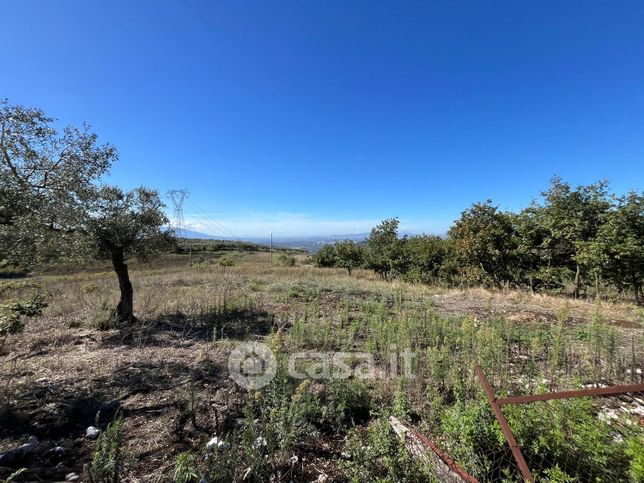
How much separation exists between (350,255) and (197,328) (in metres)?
21.0

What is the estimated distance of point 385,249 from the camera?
73.1 feet

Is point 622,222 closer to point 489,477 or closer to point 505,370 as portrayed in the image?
point 505,370

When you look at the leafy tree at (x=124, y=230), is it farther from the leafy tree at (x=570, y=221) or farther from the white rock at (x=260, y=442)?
the leafy tree at (x=570, y=221)

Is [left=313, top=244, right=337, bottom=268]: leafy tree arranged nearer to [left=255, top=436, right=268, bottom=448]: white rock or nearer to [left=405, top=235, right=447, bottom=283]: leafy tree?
[left=405, top=235, right=447, bottom=283]: leafy tree

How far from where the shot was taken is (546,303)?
11.1m

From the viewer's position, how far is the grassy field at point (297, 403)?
235 centimetres

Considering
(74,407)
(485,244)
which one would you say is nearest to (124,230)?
(74,407)

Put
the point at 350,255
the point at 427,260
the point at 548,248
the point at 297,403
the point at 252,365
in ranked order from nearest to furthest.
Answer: the point at 297,403 < the point at 252,365 < the point at 548,248 < the point at 427,260 < the point at 350,255

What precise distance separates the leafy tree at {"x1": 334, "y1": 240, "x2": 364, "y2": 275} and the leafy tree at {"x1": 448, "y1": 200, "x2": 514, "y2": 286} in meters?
11.8

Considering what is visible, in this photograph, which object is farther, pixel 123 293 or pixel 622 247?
pixel 622 247

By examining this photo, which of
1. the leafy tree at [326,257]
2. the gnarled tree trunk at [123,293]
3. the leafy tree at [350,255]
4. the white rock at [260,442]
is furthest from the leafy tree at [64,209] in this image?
the leafy tree at [326,257]

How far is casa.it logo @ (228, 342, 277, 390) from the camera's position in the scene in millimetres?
3911

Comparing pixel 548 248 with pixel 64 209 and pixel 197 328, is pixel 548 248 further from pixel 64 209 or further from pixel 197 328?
pixel 64 209

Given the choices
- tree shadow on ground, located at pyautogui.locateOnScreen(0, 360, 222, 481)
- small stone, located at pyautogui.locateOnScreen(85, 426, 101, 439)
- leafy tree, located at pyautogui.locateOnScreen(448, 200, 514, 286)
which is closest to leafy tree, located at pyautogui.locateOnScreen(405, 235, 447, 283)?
leafy tree, located at pyautogui.locateOnScreen(448, 200, 514, 286)
